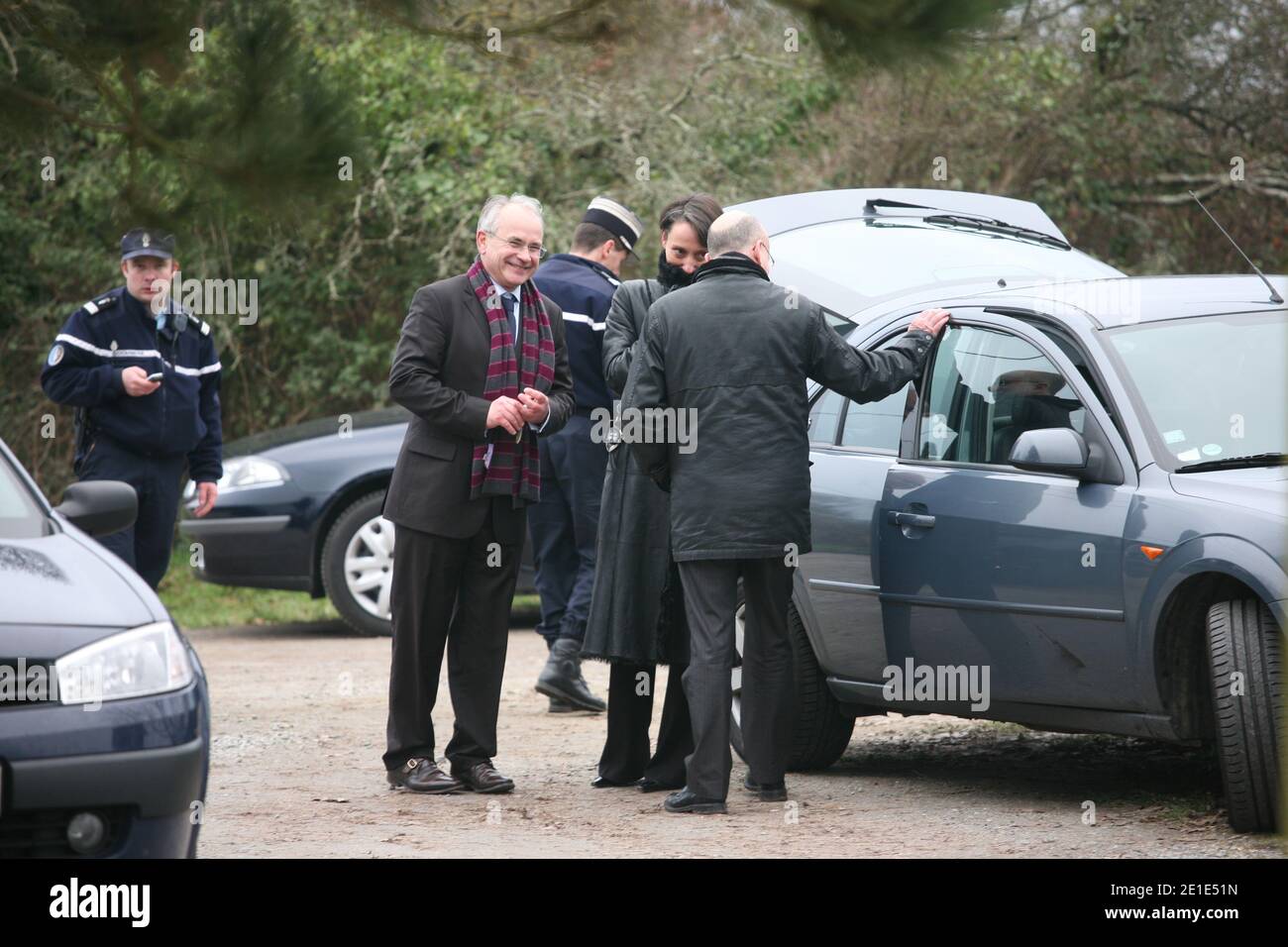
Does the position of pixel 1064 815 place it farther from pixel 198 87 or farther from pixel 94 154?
pixel 94 154

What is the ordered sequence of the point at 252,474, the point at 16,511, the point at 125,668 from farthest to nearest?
the point at 252,474 < the point at 16,511 < the point at 125,668

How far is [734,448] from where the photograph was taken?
19.6 feet

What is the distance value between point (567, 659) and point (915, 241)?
2406mm

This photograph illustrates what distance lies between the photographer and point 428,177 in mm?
14211

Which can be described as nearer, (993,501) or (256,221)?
(993,501)

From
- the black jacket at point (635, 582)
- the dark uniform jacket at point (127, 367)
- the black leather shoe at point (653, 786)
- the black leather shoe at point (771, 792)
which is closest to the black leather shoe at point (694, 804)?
the black leather shoe at point (771, 792)

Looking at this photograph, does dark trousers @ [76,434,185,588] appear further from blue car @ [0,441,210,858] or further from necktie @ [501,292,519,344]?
blue car @ [0,441,210,858]

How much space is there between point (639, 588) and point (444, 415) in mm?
904

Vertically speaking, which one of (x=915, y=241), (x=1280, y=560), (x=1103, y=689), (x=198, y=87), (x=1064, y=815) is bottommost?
(x=1064, y=815)

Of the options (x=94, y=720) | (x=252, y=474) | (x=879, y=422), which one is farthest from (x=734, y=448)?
(x=252, y=474)

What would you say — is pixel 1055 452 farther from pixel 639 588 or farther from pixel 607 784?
pixel 607 784

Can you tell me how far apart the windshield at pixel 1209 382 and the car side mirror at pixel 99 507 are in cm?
306

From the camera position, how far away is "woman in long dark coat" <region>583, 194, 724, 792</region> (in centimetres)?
637

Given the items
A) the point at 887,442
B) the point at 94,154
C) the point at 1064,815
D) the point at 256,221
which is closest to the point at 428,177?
the point at 94,154
